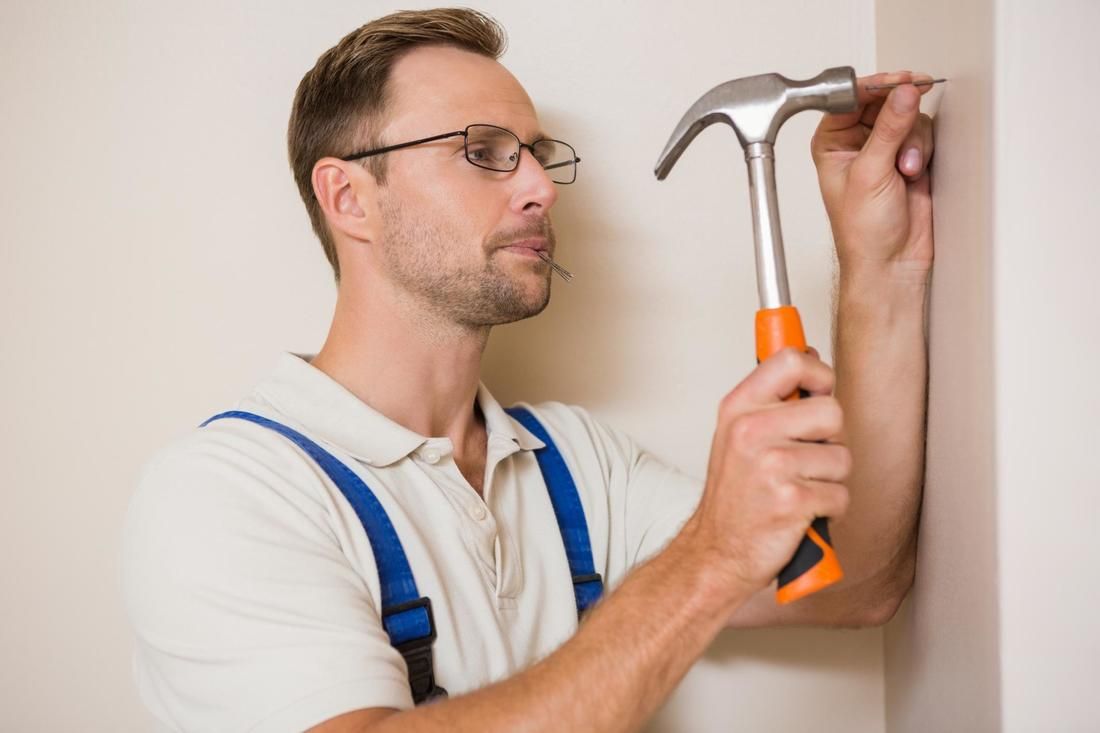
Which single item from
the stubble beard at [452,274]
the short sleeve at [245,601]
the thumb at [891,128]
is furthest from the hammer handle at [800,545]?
the stubble beard at [452,274]

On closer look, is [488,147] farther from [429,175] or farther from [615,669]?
[615,669]

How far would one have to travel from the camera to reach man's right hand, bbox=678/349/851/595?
0.85 meters

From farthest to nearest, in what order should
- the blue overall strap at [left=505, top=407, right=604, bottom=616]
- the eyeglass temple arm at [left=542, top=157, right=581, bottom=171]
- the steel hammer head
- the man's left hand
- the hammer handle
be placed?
the eyeglass temple arm at [left=542, top=157, right=581, bottom=171], the blue overall strap at [left=505, top=407, right=604, bottom=616], the man's left hand, the steel hammer head, the hammer handle

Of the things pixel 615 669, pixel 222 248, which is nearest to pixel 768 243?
pixel 615 669

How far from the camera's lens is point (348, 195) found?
145cm

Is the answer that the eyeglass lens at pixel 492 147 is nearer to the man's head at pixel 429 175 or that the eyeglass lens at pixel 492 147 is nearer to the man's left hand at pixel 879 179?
the man's head at pixel 429 175

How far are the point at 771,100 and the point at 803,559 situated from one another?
1.62 ft

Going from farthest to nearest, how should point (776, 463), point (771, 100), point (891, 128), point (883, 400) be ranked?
point (883, 400) < point (891, 128) < point (771, 100) < point (776, 463)

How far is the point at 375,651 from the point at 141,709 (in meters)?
0.92

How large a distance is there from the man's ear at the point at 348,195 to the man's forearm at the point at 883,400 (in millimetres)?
744

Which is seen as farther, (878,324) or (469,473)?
(469,473)

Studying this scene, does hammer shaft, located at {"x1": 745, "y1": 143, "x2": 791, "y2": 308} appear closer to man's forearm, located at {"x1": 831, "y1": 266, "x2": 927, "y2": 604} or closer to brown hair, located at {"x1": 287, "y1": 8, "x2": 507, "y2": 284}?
man's forearm, located at {"x1": 831, "y1": 266, "x2": 927, "y2": 604}

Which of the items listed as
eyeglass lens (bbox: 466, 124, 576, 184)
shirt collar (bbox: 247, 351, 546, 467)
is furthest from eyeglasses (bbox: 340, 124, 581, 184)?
shirt collar (bbox: 247, 351, 546, 467)

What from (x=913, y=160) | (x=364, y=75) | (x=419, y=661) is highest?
(x=364, y=75)
